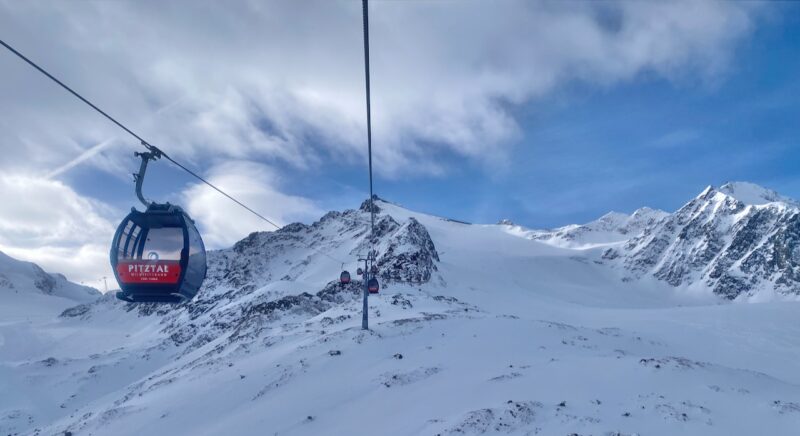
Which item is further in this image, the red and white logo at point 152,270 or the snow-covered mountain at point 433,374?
the red and white logo at point 152,270

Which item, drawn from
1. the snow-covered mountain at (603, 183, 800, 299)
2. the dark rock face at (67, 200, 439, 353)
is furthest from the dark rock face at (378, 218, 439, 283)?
the snow-covered mountain at (603, 183, 800, 299)

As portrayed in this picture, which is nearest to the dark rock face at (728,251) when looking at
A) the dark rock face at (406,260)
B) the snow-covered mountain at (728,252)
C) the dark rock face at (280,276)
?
the snow-covered mountain at (728,252)

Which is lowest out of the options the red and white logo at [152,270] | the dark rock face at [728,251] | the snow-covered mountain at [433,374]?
the snow-covered mountain at [433,374]

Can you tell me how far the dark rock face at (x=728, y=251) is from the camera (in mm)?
157375

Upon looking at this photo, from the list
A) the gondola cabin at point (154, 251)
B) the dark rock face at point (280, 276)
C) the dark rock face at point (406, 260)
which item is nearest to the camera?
the gondola cabin at point (154, 251)

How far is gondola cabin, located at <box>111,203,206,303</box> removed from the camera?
14750 mm

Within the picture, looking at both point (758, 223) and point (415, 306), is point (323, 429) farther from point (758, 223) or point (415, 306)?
point (758, 223)

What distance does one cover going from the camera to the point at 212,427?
58.9ft

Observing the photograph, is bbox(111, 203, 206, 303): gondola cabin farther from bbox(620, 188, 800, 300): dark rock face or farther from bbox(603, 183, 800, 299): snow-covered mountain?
bbox(603, 183, 800, 299): snow-covered mountain

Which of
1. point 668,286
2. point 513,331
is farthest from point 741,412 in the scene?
point 668,286

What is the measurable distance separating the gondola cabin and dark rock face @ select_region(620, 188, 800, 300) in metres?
176

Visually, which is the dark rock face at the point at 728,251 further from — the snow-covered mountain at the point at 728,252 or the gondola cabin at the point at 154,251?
the gondola cabin at the point at 154,251

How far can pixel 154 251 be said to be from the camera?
1489 centimetres

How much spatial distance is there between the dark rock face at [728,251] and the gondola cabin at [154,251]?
17649cm
